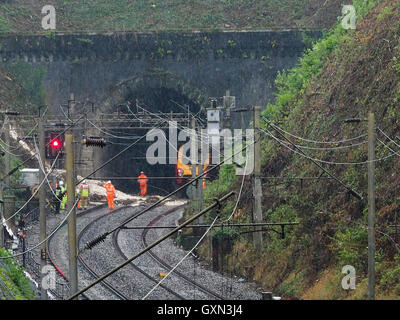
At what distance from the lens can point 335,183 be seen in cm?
2548

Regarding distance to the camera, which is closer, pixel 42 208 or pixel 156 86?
pixel 42 208

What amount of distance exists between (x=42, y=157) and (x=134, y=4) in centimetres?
3507

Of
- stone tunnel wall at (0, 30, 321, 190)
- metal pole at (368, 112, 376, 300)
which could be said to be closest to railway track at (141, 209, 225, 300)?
metal pole at (368, 112, 376, 300)

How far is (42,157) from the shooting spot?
22.1 metres

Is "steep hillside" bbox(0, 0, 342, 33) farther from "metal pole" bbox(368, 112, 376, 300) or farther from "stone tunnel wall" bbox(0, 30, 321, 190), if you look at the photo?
"metal pole" bbox(368, 112, 376, 300)

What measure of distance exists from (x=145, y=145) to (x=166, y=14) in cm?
886

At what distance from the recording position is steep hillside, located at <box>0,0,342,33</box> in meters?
51.8

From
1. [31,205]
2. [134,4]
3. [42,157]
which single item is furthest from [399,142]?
[134,4]

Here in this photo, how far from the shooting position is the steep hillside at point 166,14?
51.8 metres

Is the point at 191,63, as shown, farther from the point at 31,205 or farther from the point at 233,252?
the point at 233,252

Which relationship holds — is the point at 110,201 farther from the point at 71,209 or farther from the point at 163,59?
the point at 71,209

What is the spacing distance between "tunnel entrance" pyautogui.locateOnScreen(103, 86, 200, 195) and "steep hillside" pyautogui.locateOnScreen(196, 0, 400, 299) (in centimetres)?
1429

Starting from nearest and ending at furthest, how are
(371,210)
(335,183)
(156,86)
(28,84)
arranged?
(371,210) < (335,183) < (156,86) < (28,84)

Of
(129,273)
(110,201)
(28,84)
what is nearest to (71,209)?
(129,273)
